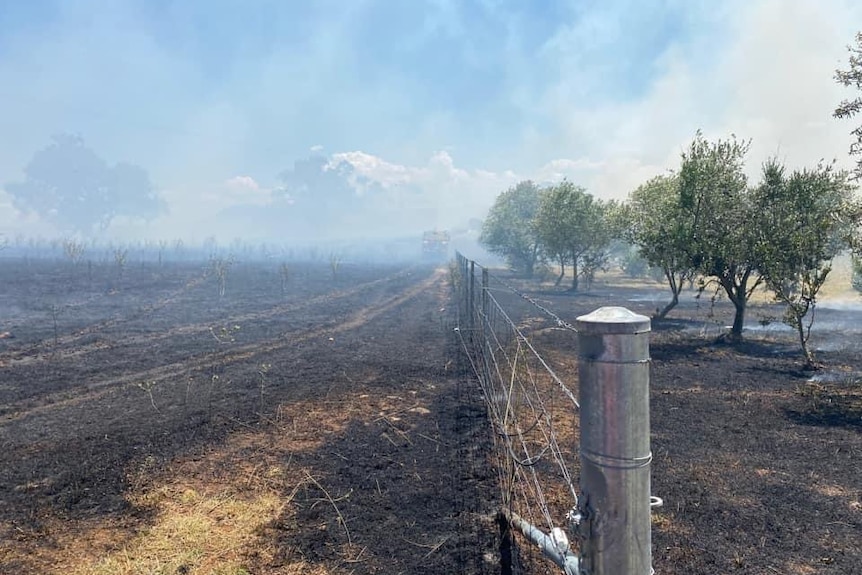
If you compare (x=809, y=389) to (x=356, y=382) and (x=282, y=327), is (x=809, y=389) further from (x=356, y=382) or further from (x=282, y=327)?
(x=282, y=327)

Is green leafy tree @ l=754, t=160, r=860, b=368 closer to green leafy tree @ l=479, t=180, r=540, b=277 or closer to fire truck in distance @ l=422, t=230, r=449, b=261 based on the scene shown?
green leafy tree @ l=479, t=180, r=540, b=277

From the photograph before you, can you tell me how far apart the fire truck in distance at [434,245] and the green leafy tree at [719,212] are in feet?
466

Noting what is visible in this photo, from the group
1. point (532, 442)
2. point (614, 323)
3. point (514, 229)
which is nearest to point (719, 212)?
point (532, 442)

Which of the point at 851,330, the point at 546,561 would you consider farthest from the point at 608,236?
the point at 546,561

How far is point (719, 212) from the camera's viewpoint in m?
18.6

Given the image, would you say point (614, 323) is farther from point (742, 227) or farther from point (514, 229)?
point (514, 229)

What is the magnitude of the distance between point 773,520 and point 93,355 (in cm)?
1952

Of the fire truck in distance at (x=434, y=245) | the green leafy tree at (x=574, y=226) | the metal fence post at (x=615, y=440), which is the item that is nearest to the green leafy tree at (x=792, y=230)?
the metal fence post at (x=615, y=440)

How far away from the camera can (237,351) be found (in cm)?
1719

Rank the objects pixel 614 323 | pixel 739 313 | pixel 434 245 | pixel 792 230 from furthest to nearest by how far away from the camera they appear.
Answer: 1. pixel 434 245
2. pixel 739 313
3. pixel 792 230
4. pixel 614 323

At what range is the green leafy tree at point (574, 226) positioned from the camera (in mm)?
41812

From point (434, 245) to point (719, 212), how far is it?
146m

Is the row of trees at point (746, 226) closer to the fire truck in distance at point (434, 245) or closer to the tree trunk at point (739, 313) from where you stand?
the tree trunk at point (739, 313)

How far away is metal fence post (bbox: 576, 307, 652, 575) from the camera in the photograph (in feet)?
6.49
